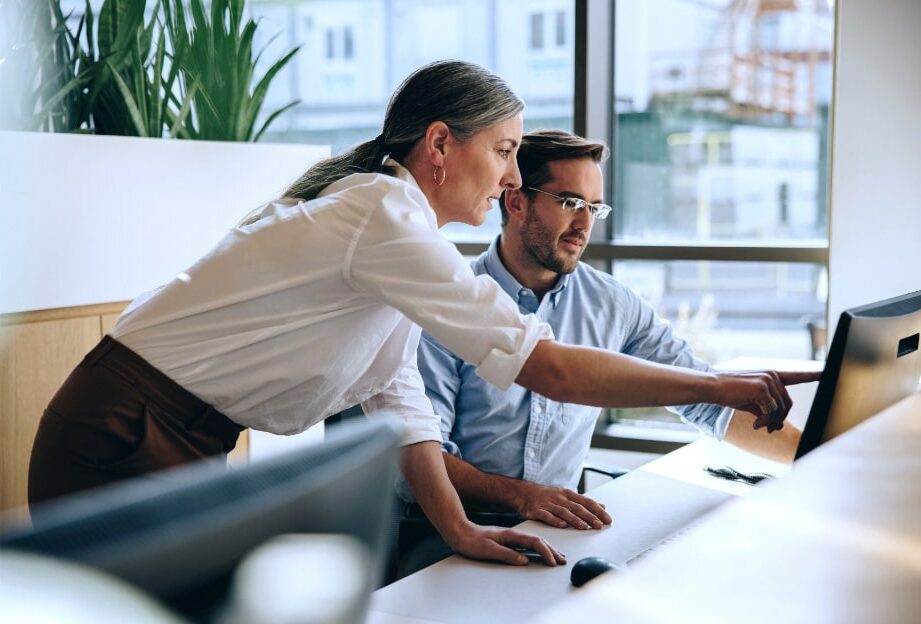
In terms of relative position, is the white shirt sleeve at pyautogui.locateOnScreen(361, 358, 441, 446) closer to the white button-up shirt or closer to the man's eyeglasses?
the white button-up shirt

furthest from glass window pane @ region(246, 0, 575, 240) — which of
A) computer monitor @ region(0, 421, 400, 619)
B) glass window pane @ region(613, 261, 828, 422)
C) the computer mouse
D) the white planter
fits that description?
computer monitor @ region(0, 421, 400, 619)

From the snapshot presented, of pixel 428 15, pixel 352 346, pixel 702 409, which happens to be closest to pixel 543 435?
pixel 702 409

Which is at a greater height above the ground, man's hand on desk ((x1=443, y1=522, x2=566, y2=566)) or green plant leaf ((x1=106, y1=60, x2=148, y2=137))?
green plant leaf ((x1=106, y1=60, x2=148, y2=137))

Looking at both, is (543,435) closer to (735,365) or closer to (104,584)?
(735,365)

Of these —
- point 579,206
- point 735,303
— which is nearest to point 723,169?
point 735,303

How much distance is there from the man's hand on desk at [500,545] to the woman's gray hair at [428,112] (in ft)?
2.01

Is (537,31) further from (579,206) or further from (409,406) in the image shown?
(409,406)

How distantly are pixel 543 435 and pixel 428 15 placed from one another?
8.07 feet

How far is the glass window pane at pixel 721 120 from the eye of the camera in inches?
140

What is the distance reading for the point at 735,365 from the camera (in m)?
2.79

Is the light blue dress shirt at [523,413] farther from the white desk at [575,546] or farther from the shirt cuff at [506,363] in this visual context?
the shirt cuff at [506,363]

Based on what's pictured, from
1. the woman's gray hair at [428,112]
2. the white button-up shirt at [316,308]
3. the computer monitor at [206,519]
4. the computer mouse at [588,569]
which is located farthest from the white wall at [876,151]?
the computer monitor at [206,519]

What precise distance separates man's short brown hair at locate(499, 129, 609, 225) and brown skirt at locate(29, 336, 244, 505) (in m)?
1.03

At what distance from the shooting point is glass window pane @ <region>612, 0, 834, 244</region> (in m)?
3.56
